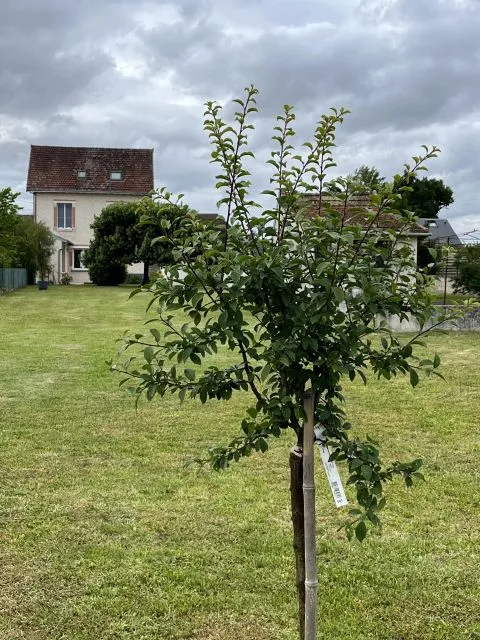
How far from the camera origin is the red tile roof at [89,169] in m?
37.8

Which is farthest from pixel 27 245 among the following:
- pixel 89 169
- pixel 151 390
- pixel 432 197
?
pixel 432 197

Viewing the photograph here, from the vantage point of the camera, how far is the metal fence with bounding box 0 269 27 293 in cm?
2877

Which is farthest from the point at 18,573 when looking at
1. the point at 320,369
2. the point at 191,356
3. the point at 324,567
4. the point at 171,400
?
the point at 171,400

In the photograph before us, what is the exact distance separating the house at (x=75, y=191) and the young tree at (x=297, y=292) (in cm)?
3556

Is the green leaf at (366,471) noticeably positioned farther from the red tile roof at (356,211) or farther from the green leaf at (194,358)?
the red tile roof at (356,211)

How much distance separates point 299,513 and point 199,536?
1625mm

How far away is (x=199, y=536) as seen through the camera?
12.8 ft

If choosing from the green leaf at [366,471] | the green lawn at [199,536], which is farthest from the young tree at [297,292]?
the green lawn at [199,536]

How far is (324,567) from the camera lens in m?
3.51

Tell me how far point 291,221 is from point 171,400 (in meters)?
5.72

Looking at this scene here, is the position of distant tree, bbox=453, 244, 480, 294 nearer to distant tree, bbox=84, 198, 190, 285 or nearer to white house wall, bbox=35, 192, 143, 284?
distant tree, bbox=84, 198, 190, 285

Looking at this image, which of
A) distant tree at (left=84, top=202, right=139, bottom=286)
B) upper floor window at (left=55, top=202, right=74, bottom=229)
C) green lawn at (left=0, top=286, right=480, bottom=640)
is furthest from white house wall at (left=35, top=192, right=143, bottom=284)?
green lawn at (left=0, top=286, right=480, bottom=640)

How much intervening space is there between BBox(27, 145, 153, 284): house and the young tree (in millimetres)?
35562

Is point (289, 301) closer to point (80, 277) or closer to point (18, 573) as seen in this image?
point (18, 573)
